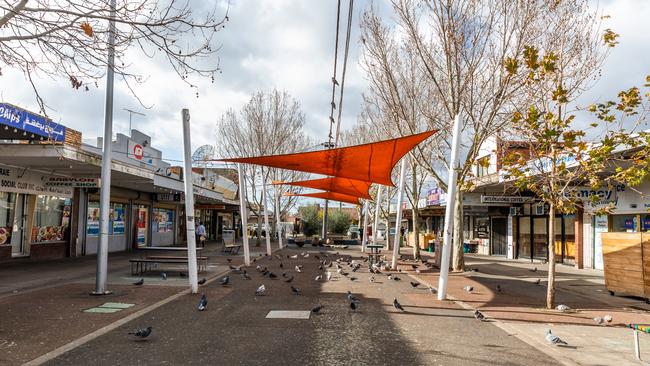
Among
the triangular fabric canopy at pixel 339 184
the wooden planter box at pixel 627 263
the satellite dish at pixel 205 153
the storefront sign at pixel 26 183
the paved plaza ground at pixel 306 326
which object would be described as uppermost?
the satellite dish at pixel 205 153

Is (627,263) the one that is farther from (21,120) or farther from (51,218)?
(51,218)

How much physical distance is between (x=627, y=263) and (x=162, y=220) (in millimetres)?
25487

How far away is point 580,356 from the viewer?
6008 millimetres

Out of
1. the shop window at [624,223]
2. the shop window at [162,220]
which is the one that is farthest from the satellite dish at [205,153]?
the shop window at [624,223]

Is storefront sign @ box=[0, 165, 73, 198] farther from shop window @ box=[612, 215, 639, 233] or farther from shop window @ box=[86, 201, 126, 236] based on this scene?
shop window @ box=[612, 215, 639, 233]

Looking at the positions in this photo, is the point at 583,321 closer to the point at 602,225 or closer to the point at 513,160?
the point at 513,160

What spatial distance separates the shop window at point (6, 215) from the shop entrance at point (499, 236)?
2254cm

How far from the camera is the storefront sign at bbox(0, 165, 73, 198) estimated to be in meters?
15.3

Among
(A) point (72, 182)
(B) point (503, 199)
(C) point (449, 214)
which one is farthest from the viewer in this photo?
(B) point (503, 199)

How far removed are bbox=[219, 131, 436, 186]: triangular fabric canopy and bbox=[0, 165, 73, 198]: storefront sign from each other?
348 inches

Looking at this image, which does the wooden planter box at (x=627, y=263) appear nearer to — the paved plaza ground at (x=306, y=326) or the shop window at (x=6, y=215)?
the paved plaza ground at (x=306, y=326)

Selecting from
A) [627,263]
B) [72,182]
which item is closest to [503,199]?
[627,263]

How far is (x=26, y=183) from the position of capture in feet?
53.8

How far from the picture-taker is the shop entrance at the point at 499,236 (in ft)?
87.2
